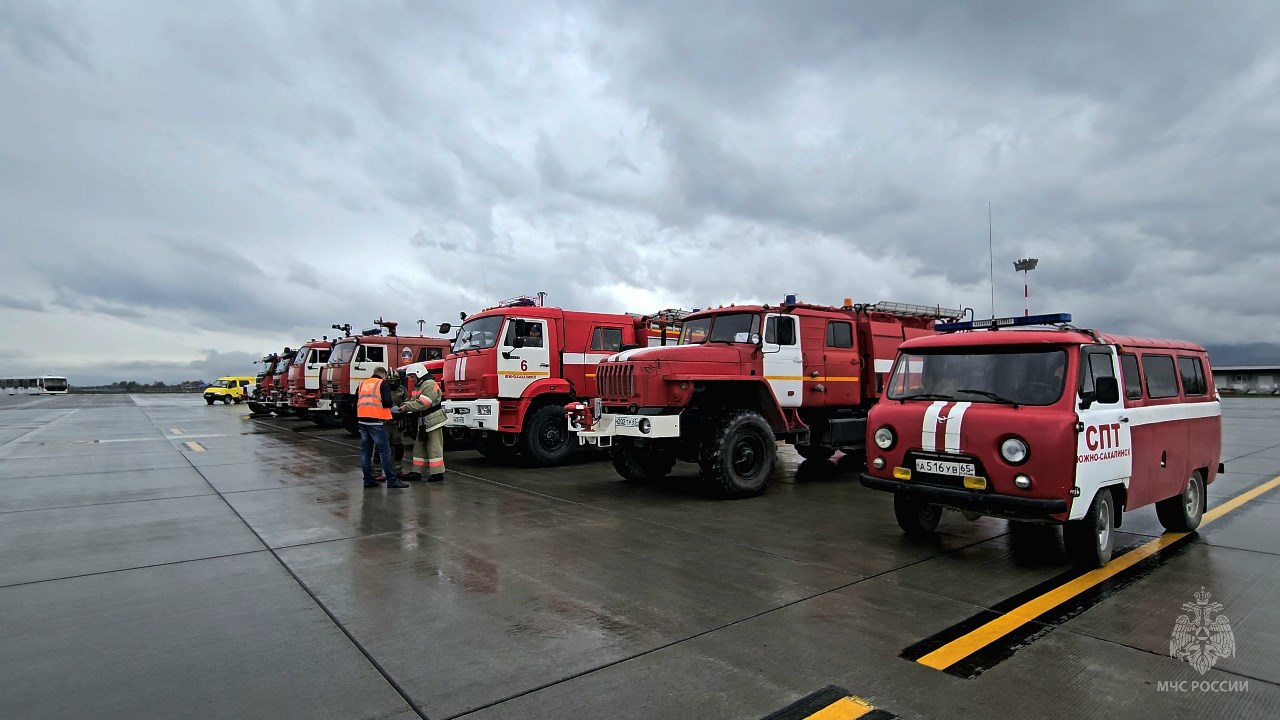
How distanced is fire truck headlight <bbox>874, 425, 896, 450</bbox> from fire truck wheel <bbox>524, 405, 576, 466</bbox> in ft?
21.8

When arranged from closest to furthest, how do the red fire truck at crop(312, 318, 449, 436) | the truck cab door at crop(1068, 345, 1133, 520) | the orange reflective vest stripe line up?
the truck cab door at crop(1068, 345, 1133, 520) < the orange reflective vest stripe < the red fire truck at crop(312, 318, 449, 436)

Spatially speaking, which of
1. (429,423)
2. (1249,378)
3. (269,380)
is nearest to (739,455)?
(429,423)

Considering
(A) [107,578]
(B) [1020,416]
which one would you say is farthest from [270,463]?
(B) [1020,416]

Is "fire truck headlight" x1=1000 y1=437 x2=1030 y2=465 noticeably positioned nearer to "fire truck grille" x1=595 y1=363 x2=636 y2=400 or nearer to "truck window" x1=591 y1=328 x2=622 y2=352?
"fire truck grille" x1=595 y1=363 x2=636 y2=400

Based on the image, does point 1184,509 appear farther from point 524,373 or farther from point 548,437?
point 524,373

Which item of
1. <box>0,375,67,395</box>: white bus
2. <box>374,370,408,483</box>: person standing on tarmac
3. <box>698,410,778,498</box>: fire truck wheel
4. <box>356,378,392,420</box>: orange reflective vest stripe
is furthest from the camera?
<box>0,375,67,395</box>: white bus

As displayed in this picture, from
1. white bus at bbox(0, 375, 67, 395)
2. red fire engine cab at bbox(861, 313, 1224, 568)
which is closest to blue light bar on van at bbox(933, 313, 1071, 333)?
red fire engine cab at bbox(861, 313, 1224, 568)

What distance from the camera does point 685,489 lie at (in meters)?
8.95

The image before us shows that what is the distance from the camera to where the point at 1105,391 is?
16.6 feet

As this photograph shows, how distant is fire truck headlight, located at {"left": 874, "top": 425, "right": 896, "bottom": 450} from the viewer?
18.8 feet

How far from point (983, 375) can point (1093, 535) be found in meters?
1.42

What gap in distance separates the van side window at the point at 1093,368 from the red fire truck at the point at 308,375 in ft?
62.4

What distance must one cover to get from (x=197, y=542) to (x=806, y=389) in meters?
7.36

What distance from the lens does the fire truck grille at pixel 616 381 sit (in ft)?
27.6
